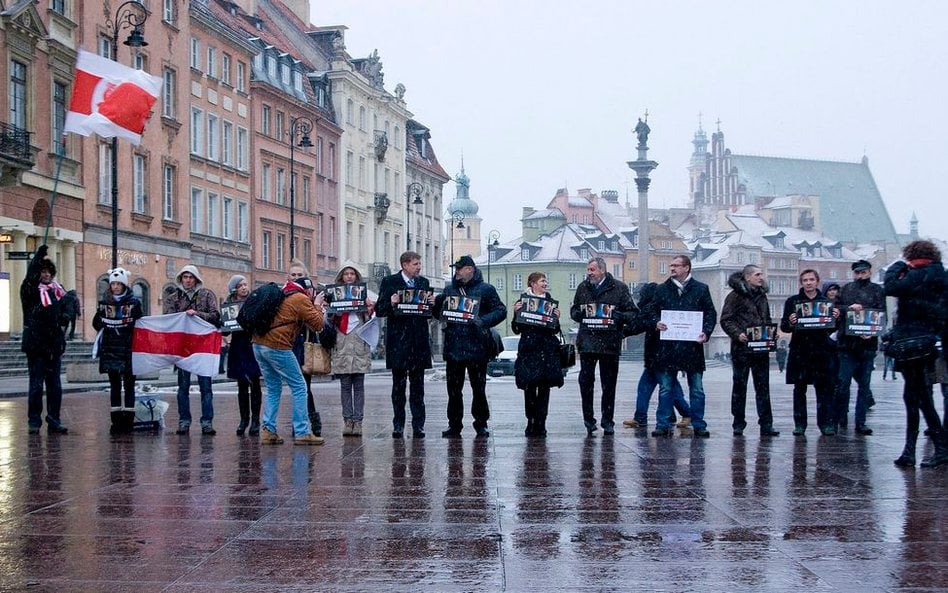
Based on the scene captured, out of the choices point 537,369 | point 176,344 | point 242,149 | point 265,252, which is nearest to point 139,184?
point 242,149

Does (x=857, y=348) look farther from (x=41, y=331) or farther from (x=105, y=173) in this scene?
(x=105, y=173)

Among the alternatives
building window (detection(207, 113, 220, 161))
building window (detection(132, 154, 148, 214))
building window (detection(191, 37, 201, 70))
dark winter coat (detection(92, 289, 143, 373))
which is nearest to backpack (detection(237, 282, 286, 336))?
dark winter coat (detection(92, 289, 143, 373))

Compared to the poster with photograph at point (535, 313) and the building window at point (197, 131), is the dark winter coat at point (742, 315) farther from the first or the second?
the building window at point (197, 131)

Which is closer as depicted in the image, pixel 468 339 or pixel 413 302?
pixel 413 302

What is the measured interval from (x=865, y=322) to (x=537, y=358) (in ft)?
12.5

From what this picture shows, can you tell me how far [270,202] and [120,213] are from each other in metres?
18.2

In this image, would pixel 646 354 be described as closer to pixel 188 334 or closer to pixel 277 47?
pixel 188 334

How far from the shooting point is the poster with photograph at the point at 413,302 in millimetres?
13898

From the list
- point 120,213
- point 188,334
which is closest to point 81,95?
point 188,334

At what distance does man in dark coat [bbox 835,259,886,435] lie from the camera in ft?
49.7

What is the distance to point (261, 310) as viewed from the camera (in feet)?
42.2

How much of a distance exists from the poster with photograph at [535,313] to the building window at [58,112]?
93.7 feet

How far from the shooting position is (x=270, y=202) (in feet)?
208

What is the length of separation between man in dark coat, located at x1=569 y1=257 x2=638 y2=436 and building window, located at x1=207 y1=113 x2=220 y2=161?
42.1 metres
